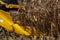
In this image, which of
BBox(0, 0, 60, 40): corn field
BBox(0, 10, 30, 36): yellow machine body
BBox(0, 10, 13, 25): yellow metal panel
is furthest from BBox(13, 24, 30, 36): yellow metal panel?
BBox(0, 0, 60, 40): corn field

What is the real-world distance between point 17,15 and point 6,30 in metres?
0.39

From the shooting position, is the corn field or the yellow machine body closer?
the yellow machine body

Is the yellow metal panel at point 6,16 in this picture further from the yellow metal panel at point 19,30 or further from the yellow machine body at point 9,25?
the yellow metal panel at point 19,30

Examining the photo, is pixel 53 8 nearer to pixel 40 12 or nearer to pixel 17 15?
pixel 40 12

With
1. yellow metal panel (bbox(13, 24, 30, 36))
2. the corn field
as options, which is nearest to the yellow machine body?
yellow metal panel (bbox(13, 24, 30, 36))

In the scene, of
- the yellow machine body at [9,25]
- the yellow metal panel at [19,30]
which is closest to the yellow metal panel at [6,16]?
the yellow machine body at [9,25]

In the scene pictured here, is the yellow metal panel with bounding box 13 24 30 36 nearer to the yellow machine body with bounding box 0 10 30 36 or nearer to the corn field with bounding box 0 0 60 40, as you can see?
the yellow machine body with bounding box 0 10 30 36

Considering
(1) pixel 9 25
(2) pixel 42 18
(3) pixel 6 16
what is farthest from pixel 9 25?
(2) pixel 42 18

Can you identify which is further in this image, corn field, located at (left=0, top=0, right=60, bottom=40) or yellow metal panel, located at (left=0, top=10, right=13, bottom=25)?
corn field, located at (left=0, top=0, right=60, bottom=40)

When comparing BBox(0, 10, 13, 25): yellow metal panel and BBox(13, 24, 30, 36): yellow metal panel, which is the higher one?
BBox(0, 10, 13, 25): yellow metal panel

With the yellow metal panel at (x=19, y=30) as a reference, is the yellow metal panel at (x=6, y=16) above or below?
above

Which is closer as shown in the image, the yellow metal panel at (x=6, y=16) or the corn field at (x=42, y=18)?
the yellow metal panel at (x=6, y=16)

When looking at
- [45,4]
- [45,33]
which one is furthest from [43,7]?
[45,33]

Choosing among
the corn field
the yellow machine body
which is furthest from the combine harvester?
the corn field
